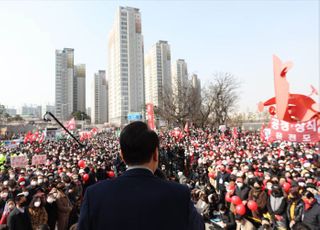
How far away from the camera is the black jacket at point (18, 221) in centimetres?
483

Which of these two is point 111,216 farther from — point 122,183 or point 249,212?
point 249,212

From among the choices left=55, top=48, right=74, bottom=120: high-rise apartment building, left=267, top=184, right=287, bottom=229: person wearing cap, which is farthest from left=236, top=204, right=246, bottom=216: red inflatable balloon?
left=55, top=48, right=74, bottom=120: high-rise apartment building

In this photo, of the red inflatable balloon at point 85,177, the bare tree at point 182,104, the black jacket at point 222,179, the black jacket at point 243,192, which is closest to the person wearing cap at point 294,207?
the black jacket at point 243,192

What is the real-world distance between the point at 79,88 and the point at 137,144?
124262 millimetres

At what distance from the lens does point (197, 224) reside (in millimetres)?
1303

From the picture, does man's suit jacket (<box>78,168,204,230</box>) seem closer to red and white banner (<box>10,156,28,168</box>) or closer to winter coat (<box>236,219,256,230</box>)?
winter coat (<box>236,219,256,230</box>)

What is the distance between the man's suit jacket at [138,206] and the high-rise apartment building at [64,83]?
113m

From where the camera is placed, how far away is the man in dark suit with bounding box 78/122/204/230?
1219 mm

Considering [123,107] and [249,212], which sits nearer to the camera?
[249,212]

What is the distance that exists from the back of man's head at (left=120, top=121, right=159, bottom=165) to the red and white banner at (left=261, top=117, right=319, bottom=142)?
859 cm

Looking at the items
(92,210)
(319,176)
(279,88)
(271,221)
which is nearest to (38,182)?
(271,221)

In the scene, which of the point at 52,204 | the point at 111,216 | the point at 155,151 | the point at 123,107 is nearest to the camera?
the point at 111,216

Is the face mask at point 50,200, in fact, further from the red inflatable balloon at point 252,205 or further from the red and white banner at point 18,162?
the red and white banner at point 18,162

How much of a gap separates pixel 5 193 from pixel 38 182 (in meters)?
1.37
